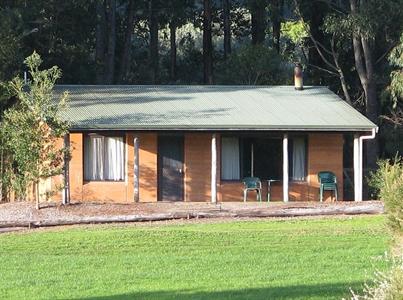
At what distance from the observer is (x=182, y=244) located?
18906mm

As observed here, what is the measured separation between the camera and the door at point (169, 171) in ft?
93.3

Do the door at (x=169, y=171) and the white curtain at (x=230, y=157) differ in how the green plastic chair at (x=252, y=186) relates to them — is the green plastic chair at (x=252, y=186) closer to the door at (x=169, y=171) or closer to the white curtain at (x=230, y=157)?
the white curtain at (x=230, y=157)

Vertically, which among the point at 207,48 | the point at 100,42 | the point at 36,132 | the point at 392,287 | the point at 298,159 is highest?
the point at 100,42

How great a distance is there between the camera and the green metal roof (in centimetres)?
2750

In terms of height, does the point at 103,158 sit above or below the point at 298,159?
above

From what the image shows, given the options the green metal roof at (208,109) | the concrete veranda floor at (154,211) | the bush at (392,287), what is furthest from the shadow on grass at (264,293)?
the green metal roof at (208,109)

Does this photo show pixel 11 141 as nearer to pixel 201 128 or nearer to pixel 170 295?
pixel 201 128

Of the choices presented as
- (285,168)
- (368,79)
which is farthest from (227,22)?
(285,168)

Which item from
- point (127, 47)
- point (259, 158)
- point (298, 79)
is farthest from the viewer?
point (127, 47)

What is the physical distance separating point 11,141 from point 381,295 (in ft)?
57.0

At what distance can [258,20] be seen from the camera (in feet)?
143

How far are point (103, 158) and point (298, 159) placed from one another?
6.00 metres

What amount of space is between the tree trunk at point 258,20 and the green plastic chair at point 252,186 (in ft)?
45.9

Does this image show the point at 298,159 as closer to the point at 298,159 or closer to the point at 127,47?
the point at 298,159
